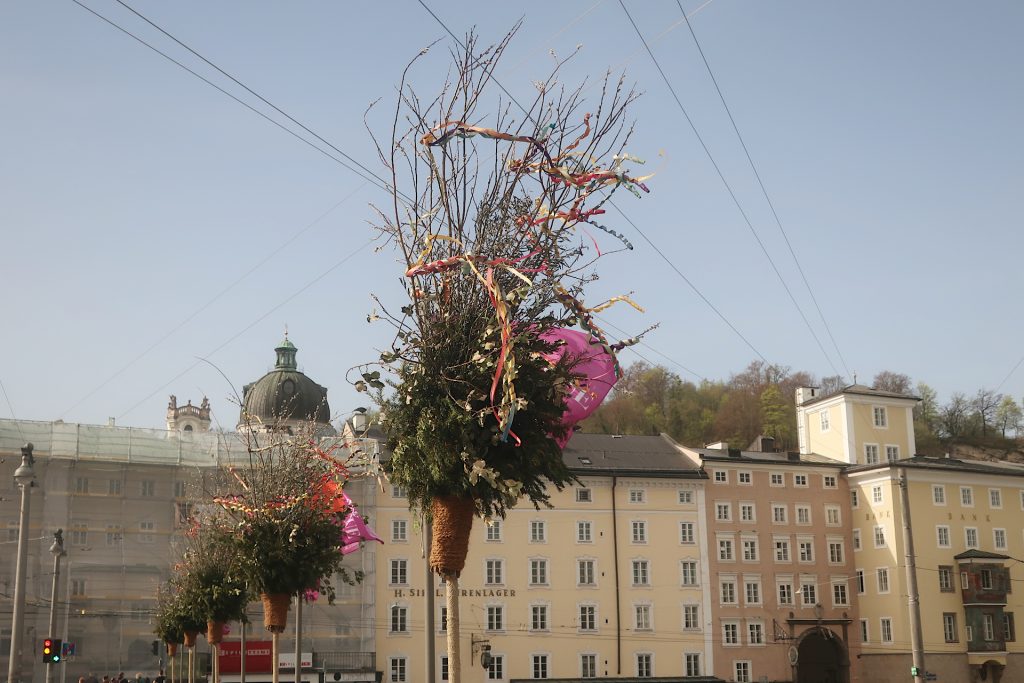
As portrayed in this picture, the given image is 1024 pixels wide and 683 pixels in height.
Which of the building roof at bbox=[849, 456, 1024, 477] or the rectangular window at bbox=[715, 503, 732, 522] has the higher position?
the building roof at bbox=[849, 456, 1024, 477]

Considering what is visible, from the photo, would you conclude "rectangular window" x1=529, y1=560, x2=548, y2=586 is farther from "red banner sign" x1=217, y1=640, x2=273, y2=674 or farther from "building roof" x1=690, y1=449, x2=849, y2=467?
"red banner sign" x1=217, y1=640, x2=273, y2=674

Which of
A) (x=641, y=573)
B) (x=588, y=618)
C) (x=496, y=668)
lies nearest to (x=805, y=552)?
(x=641, y=573)

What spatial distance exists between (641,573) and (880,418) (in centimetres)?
2201

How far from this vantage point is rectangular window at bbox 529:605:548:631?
66875mm

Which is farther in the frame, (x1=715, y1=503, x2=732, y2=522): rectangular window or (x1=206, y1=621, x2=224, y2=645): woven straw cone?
(x1=715, y1=503, x2=732, y2=522): rectangular window

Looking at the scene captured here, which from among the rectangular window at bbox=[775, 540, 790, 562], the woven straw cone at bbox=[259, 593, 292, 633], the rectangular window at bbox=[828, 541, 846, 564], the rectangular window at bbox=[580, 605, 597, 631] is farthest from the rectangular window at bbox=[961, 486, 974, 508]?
the woven straw cone at bbox=[259, 593, 292, 633]

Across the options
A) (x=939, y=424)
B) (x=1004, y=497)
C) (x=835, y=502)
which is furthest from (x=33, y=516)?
(x=939, y=424)

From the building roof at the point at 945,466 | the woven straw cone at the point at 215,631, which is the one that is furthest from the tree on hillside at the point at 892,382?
the woven straw cone at the point at 215,631

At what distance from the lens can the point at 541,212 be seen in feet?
40.3

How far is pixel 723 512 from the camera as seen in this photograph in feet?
236

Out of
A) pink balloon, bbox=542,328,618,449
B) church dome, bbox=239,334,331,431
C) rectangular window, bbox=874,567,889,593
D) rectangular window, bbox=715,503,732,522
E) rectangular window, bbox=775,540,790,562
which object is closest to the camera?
pink balloon, bbox=542,328,618,449

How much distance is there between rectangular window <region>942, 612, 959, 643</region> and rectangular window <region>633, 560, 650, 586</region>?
18.2 metres

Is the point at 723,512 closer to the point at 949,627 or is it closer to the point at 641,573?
the point at 641,573

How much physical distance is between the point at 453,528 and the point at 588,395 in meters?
2.10
